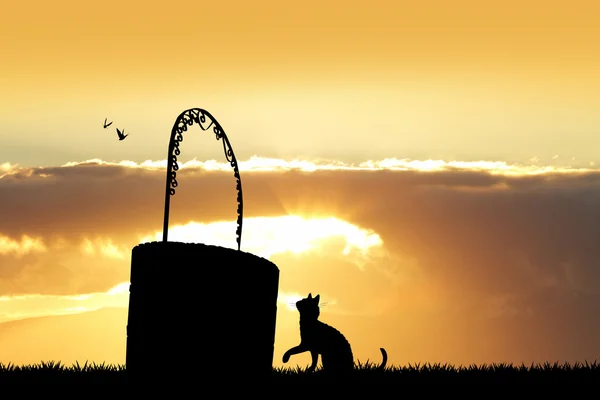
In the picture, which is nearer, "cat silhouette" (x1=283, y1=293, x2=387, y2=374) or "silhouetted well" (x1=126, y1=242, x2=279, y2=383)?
"silhouetted well" (x1=126, y1=242, x2=279, y2=383)

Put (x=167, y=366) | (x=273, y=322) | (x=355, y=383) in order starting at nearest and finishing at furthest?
(x=167, y=366)
(x=273, y=322)
(x=355, y=383)

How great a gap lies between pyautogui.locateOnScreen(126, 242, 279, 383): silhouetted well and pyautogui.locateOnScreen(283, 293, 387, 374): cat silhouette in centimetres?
190

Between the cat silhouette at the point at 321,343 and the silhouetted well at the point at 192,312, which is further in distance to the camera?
the cat silhouette at the point at 321,343

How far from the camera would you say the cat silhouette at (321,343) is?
37.5 ft

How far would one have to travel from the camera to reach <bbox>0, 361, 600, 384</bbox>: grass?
11.5 metres

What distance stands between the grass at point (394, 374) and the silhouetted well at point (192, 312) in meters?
1.88

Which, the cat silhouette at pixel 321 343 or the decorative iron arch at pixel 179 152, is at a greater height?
the decorative iron arch at pixel 179 152

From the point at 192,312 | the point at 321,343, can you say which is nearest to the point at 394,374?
the point at 321,343

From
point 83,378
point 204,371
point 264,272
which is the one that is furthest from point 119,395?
point 264,272

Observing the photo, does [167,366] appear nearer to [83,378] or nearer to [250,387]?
[250,387]

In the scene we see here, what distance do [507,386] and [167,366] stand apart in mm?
4792

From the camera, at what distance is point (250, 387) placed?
9.64 metres

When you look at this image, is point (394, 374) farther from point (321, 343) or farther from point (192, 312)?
point (192, 312)

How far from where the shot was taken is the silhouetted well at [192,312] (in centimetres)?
932
